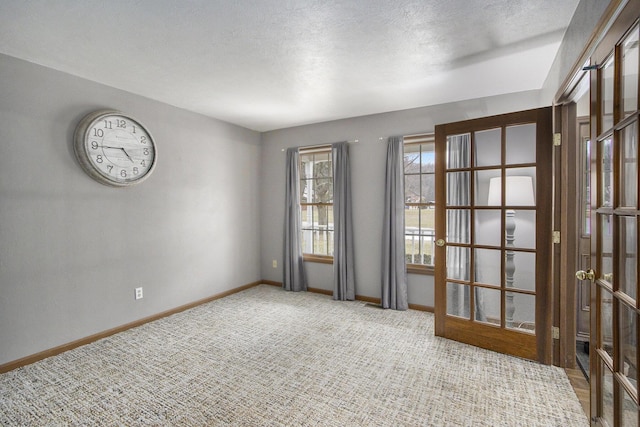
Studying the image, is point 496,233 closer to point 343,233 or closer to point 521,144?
point 521,144

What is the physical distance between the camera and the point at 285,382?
7.52 feet

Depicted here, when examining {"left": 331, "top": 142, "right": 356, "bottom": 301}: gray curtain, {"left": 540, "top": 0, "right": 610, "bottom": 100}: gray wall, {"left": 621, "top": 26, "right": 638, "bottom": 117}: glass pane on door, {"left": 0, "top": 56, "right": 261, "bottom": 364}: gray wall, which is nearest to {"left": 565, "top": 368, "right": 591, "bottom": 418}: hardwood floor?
{"left": 621, "top": 26, "right": 638, "bottom": 117}: glass pane on door

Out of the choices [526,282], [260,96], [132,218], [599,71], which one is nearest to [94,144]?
[132,218]

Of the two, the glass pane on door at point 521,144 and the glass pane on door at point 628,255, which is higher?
the glass pane on door at point 521,144

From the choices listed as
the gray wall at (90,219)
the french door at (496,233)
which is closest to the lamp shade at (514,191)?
the french door at (496,233)

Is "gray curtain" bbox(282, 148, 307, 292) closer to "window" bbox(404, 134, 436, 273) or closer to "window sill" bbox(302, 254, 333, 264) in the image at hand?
"window sill" bbox(302, 254, 333, 264)

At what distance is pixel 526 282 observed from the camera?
8.63ft

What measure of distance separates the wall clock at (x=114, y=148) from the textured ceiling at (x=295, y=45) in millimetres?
374

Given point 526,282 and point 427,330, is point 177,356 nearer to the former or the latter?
point 427,330

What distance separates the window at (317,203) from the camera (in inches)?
181

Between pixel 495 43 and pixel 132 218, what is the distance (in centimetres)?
369

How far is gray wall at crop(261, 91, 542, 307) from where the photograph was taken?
359 cm

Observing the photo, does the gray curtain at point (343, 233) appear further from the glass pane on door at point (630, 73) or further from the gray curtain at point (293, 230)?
the glass pane on door at point (630, 73)

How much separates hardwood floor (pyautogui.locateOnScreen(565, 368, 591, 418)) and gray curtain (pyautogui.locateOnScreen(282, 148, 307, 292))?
3.16 meters
